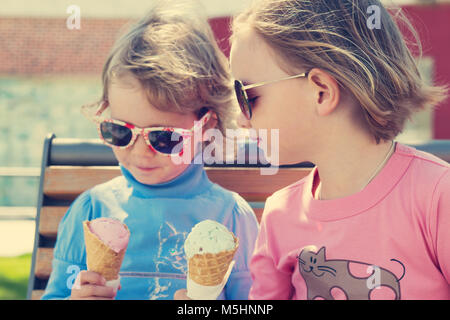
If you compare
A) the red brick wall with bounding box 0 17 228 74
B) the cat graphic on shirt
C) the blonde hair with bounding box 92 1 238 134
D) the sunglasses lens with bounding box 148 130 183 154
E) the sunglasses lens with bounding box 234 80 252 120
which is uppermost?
the red brick wall with bounding box 0 17 228 74

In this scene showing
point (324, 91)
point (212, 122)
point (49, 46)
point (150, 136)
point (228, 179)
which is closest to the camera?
point (324, 91)

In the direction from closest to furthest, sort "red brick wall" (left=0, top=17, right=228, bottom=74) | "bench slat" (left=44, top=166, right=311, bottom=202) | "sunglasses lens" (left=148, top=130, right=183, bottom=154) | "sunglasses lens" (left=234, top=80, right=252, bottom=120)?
"sunglasses lens" (left=234, top=80, right=252, bottom=120), "sunglasses lens" (left=148, top=130, right=183, bottom=154), "bench slat" (left=44, top=166, right=311, bottom=202), "red brick wall" (left=0, top=17, right=228, bottom=74)

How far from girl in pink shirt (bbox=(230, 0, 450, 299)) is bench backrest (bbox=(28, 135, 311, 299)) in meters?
0.62

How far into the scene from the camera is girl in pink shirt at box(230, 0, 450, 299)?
139 centimetres

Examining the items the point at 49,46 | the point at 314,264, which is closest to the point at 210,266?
the point at 314,264

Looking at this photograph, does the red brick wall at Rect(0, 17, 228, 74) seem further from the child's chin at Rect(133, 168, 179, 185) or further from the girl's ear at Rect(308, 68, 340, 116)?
the girl's ear at Rect(308, 68, 340, 116)

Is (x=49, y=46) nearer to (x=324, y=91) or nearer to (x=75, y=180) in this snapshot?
(x=75, y=180)

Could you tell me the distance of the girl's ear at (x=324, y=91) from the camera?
1.49 metres

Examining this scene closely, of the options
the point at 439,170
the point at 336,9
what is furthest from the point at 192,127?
the point at 439,170

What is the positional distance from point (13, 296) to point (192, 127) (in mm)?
2941

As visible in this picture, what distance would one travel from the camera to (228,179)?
2256 millimetres

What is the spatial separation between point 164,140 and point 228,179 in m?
0.46

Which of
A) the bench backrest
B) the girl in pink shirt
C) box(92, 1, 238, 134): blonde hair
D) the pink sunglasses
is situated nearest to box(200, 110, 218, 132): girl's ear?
box(92, 1, 238, 134): blonde hair
